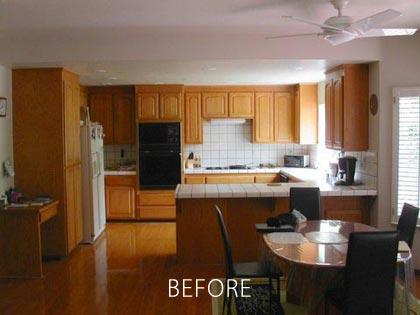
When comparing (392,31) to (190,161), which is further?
(190,161)

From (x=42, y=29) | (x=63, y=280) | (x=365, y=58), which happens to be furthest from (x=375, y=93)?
(x=63, y=280)

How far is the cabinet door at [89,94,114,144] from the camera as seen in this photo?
7.40 m

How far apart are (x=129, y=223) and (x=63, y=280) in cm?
275

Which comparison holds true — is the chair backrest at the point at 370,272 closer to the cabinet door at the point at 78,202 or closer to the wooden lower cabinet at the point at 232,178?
the cabinet door at the point at 78,202

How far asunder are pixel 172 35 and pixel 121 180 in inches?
133

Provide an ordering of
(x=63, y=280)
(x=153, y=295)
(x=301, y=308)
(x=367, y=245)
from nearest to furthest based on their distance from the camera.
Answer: (x=367, y=245) < (x=301, y=308) < (x=153, y=295) < (x=63, y=280)

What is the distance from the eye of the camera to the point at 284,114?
7410mm

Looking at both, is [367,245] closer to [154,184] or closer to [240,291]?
[240,291]

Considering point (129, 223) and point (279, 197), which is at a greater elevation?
point (279, 197)

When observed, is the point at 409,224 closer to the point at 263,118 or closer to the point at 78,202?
the point at 78,202

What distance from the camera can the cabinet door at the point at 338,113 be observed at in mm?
4973

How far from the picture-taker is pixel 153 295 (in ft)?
13.2

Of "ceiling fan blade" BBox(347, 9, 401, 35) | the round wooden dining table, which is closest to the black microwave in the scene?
the round wooden dining table

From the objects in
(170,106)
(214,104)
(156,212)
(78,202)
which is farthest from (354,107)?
(156,212)
